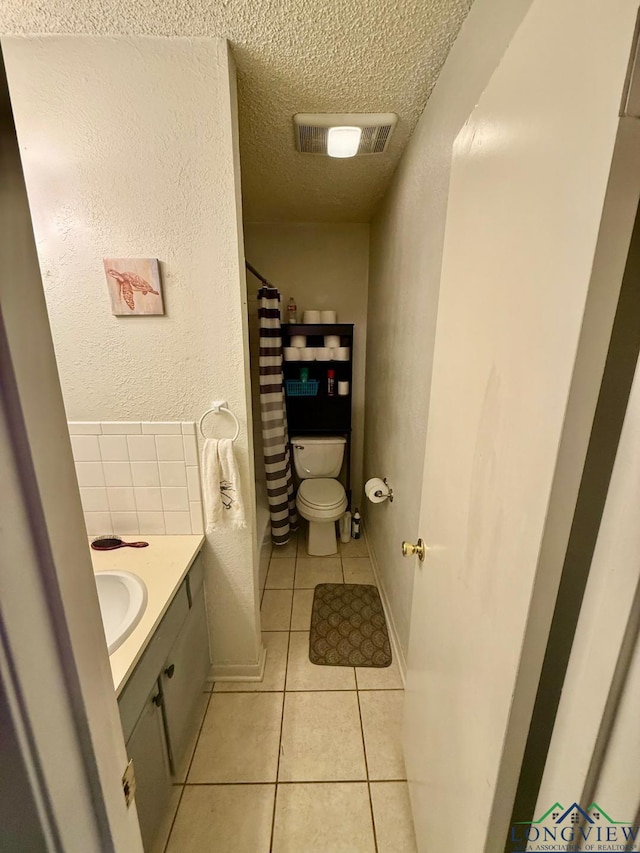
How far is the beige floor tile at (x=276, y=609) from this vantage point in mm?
1904

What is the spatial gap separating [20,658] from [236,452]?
1.03 metres

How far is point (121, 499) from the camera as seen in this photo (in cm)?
140

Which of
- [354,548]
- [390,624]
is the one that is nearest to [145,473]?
[390,624]

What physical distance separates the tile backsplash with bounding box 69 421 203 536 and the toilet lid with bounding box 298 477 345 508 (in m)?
1.09

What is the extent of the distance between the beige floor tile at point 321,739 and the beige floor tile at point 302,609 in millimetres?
375

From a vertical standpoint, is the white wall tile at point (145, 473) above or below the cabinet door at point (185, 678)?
above

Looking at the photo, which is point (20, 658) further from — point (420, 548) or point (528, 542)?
point (420, 548)

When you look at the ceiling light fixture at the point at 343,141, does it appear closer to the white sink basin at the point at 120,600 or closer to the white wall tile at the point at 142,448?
the white wall tile at the point at 142,448

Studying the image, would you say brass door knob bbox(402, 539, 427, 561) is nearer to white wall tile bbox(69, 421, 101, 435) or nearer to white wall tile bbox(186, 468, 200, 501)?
white wall tile bbox(186, 468, 200, 501)

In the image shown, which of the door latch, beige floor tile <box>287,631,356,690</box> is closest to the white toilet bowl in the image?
beige floor tile <box>287,631,356,690</box>

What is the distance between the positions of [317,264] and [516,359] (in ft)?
8.15

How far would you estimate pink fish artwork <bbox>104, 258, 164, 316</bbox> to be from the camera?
1193mm

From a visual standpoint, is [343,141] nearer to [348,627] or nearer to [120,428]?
[120,428]

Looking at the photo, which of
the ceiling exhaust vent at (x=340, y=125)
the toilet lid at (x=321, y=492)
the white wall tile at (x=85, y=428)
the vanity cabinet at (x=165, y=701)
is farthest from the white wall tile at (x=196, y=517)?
the ceiling exhaust vent at (x=340, y=125)
